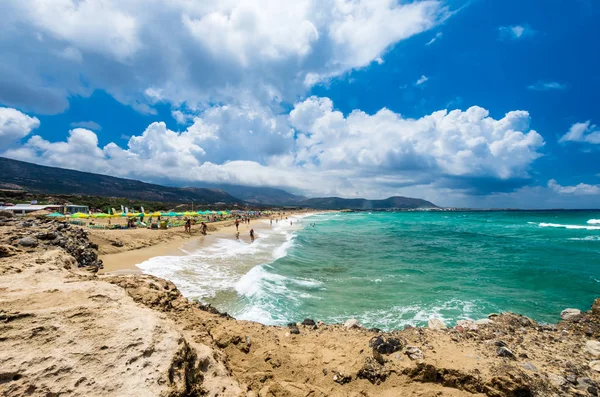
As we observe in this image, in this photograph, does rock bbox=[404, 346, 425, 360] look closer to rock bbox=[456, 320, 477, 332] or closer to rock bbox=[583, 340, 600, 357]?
rock bbox=[456, 320, 477, 332]

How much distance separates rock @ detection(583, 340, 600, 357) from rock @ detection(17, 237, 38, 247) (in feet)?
54.6

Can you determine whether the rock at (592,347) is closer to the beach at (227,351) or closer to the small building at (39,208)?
the beach at (227,351)

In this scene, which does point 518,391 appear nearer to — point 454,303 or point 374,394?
point 374,394

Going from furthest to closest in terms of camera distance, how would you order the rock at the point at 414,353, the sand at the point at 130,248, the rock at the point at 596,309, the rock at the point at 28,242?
the sand at the point at 130,248 → the rock at the point at 28,242 → the rock at the point at 596,309 → the rock at the point at 414,353

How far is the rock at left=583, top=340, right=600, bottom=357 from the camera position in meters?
6.08

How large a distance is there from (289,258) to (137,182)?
683 ft

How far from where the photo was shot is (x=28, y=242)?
927 centimetres

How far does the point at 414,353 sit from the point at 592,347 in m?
5.08

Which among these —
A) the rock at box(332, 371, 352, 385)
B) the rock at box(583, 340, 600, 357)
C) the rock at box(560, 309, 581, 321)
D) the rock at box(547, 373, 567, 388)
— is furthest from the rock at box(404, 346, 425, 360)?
the rock at box(560, 309, 581, 321)

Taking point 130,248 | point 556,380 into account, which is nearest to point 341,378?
point 556,380

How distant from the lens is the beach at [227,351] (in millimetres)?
2754

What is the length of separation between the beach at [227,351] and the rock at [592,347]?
0.02 metres

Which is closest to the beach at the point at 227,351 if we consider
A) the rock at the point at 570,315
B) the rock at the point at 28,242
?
the rock at the point at 570,315

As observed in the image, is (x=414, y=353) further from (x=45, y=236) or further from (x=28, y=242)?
(x=45, y=236)
